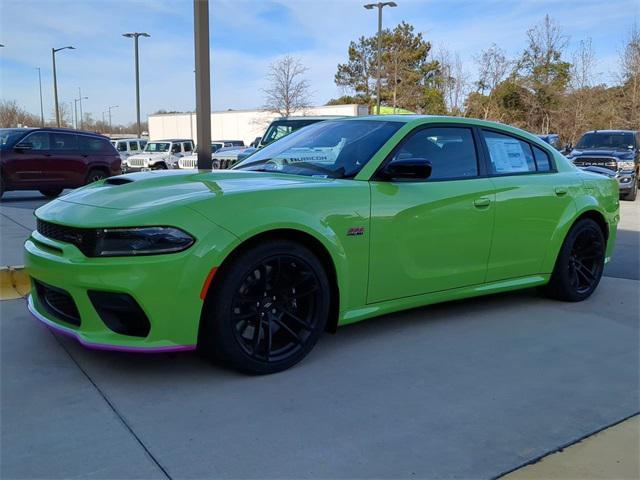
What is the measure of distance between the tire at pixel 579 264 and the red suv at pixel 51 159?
11.9 meters

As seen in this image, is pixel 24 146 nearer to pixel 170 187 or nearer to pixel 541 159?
pixel 170 187

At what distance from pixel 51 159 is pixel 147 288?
40.1ft

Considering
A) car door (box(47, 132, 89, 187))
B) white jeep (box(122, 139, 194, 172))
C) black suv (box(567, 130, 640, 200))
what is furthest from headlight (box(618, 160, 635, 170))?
white jeep (box(122, 139, 194, 172))

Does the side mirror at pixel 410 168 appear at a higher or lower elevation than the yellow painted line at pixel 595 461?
higher

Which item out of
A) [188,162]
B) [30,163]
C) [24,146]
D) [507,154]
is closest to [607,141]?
[507,154]

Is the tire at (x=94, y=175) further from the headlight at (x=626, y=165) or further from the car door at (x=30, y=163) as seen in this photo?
the headlight at (x=626, y=165)

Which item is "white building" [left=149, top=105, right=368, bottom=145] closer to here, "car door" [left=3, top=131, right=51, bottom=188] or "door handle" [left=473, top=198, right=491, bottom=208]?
"car door" [left=3, top=131, right=51, bottom=188]

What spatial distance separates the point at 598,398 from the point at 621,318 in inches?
70.9

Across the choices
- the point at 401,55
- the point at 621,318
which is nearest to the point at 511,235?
the point at 621,318

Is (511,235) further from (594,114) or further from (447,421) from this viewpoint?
(594,114)

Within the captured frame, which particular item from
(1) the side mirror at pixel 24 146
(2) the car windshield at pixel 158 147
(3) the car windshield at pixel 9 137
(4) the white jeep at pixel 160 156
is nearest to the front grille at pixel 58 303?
(1) the side mirror at pixel 24 146

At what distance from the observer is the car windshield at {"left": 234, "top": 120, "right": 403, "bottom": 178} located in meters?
3.90

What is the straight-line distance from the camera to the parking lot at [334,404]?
245cm

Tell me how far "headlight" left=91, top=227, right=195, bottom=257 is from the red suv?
37.8 ft
